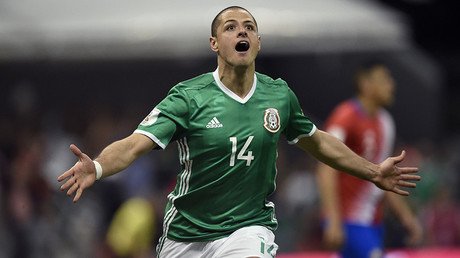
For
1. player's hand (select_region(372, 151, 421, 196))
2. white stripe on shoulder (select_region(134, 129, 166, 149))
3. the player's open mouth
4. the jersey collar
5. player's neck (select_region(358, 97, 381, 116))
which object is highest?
the player's open mouth

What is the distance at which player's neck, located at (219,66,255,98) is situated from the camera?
387 inches

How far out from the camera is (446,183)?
22859mm

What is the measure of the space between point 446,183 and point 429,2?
29.7 feet

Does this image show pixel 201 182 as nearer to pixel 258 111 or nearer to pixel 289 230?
pixel 258 111

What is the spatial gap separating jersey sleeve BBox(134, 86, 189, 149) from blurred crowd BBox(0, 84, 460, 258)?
7723 millimetres

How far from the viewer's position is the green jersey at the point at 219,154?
9.67 meters

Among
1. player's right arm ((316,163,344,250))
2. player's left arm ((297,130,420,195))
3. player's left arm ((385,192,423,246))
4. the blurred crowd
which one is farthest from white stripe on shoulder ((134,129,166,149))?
the blurred crowd

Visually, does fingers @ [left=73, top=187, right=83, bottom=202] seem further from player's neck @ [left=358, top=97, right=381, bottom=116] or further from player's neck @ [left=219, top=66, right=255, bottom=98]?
player's neck @ [left=358, top=97, right=381, bottom=116]

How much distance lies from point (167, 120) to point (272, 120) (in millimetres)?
745

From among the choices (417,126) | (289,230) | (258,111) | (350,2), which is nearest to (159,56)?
(350,2)

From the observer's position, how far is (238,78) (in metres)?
9.85

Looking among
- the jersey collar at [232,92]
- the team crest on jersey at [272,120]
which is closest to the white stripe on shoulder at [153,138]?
the jersey collar at [232,92]

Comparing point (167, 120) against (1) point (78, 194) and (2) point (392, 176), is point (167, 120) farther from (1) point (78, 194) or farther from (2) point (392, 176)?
(2) point (392, 176)

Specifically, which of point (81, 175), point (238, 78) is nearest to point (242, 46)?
point (238, 78)
